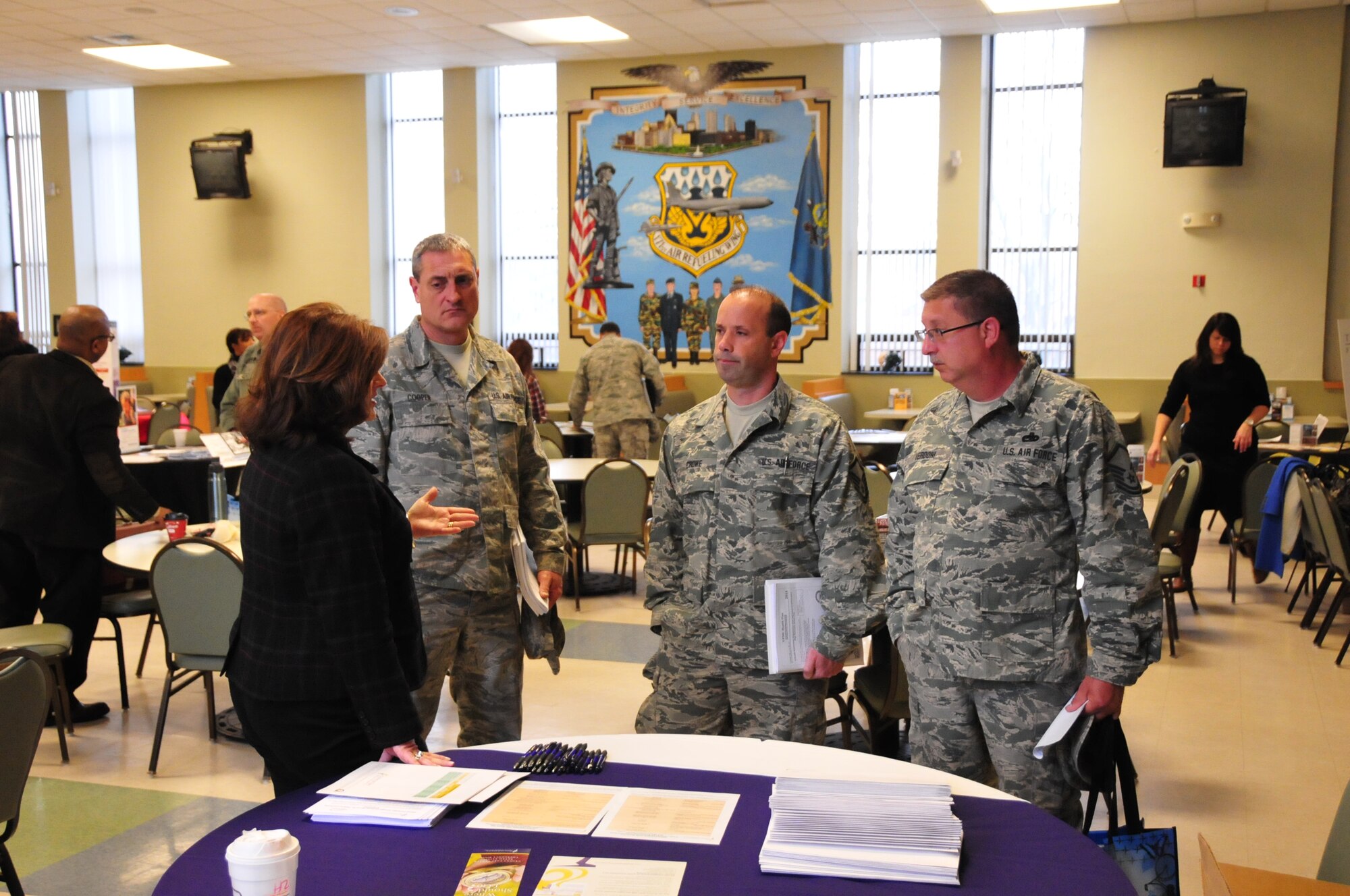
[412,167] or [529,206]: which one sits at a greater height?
[412,167]

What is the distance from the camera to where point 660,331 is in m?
12.4

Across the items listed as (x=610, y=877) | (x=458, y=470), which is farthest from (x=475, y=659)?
(x=610, y=877)

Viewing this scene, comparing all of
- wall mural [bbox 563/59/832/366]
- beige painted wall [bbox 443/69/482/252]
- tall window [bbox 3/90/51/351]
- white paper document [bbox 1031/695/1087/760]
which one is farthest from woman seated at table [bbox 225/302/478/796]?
tall window [bbox 3/90/51/351]

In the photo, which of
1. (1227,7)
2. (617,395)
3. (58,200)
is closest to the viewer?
(617,395)

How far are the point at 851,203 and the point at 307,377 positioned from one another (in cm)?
1055

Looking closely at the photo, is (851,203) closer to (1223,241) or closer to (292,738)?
(1223,241)

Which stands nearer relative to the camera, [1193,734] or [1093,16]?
[1193,734]

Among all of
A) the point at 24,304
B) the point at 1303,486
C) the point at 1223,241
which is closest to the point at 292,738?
the point at 1303,486

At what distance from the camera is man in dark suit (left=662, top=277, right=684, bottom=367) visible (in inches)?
484

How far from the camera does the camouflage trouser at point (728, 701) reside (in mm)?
2770

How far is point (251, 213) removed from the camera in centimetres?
1394

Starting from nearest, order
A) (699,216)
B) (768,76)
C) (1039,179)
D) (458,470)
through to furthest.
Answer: (458,470)
(1039,179)
(768,76)
(699,216)

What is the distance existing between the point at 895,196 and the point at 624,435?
455 cm

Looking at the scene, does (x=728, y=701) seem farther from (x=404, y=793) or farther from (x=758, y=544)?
(x=404, y=793)
